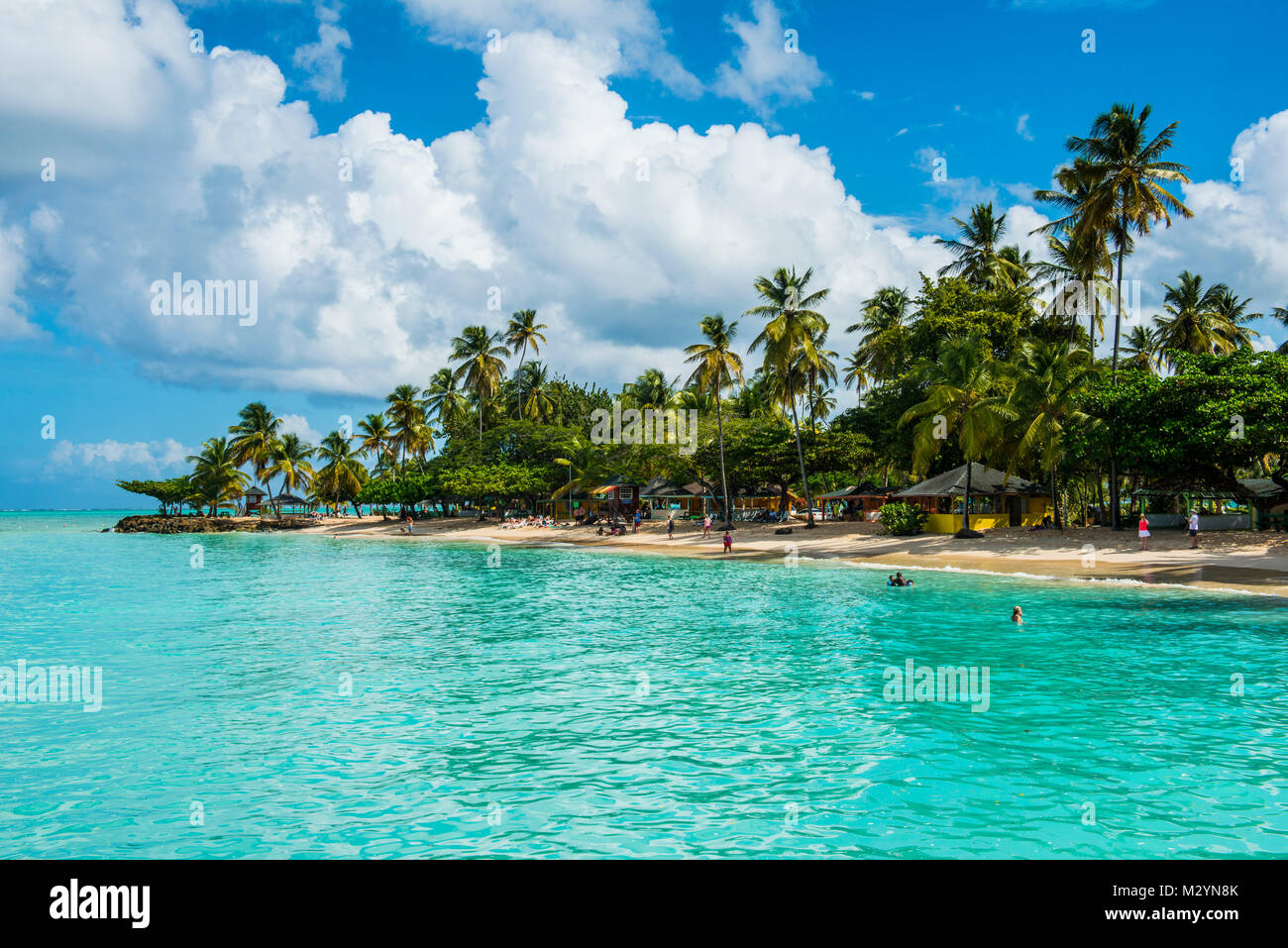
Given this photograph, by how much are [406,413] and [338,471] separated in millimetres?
10481

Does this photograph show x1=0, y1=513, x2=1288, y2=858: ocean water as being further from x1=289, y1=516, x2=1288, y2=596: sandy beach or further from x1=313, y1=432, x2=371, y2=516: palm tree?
x1=313, y1=432, x2=371, y2=516: palm tree

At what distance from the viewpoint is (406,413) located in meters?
78.0

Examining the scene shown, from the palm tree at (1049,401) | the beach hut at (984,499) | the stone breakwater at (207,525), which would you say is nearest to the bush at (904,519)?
the beach hut at (984,499)

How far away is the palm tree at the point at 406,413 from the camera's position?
253ft

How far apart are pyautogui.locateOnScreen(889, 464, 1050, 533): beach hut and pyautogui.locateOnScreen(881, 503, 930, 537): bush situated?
799mm

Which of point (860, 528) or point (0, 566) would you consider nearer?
point (0, 566)

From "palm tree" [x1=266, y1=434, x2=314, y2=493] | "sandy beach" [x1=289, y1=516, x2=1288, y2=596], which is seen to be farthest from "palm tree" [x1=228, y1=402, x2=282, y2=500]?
"sandy beach" [x1=289, y1=516, x2=1288, y2=596]

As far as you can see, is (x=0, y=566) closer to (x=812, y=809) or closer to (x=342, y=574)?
(x=342, y=574)

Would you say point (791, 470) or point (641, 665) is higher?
point (791, 470)

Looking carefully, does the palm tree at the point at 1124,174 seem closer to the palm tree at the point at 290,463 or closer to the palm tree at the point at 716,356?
the palm tree at the point at 716,356

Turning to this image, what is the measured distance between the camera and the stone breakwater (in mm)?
79875

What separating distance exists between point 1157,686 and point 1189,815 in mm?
5571

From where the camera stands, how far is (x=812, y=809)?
768 cm
